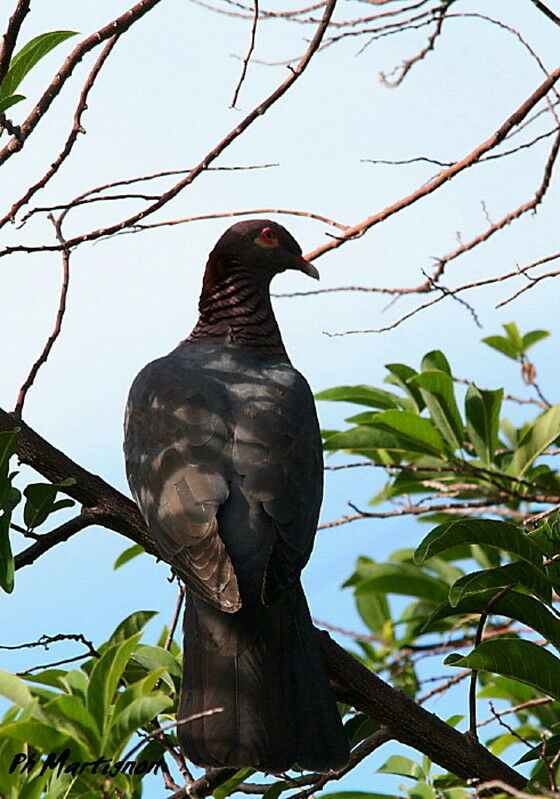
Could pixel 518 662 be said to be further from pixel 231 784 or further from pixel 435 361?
pixel 435 361

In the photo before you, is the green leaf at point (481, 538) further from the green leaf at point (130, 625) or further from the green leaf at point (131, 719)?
the green leaf at point (130, 625)

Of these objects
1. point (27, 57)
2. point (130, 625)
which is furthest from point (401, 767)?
point (27, 57)

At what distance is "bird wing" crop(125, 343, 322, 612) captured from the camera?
8.43 feet

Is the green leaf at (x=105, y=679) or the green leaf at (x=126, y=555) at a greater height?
the green leaf at (x=126, y=555)

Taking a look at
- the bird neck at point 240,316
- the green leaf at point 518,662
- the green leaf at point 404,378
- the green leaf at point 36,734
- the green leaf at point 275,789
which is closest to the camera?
the green leaf at point 36,734

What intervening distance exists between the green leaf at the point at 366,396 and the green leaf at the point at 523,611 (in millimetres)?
1435

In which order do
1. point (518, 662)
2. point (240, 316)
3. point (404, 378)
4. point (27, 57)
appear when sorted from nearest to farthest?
point (518, 662)
point (27, 57)
point (240, 316)
point (404, 378)

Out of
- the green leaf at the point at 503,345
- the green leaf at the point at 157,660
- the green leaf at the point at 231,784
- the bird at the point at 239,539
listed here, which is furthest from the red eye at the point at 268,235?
the green leaf at the point at 231,784

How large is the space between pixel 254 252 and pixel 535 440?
1230 millimetres

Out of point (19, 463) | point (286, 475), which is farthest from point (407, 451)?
point (19, 463)

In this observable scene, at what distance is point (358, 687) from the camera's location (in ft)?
8.24

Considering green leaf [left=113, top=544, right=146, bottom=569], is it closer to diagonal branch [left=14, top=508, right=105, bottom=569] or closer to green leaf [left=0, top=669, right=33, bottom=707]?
diagonal branch [left=14, top=508, right=105, bottom=569]

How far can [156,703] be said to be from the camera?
6.19ft

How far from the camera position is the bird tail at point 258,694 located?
2.41 m
